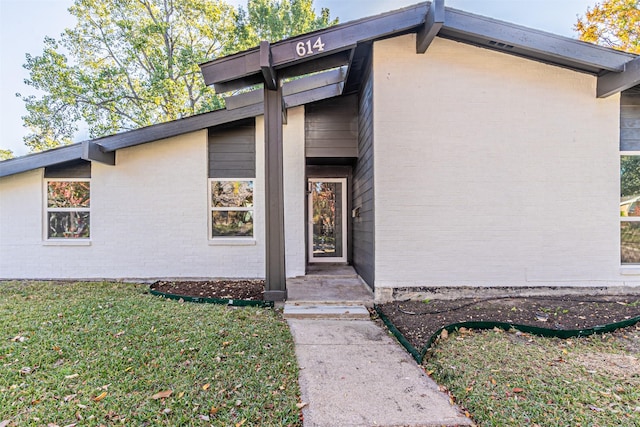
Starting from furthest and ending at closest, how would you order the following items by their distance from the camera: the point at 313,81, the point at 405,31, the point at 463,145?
the point at 313,81 → the point at 463,145 → the point at 405,31

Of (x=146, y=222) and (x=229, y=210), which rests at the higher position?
(x=229, y=210)

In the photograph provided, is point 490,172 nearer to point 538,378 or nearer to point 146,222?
point 538,378

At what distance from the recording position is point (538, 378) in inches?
102

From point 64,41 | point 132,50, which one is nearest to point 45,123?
point 64,41

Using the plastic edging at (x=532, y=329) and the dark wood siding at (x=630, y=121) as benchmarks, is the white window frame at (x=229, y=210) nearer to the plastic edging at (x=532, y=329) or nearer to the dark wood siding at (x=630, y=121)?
the plastic edging at (x=532, y=329)

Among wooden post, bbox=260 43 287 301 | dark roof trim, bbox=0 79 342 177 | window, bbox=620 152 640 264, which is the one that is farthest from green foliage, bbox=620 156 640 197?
wooden post, bbox=260 43 287 301

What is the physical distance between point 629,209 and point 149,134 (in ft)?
28.9

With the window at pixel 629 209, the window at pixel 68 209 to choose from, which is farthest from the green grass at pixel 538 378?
the window at pixel 68 209

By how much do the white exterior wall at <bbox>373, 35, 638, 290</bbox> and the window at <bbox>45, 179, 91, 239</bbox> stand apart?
6.04 meters

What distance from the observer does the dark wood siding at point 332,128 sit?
6.36m

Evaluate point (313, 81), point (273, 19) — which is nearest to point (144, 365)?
point (313, 81)

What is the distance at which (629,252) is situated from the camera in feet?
16.7

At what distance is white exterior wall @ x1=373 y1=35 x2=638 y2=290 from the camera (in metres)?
4.79

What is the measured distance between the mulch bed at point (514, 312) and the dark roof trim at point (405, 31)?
356 centimetres
